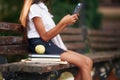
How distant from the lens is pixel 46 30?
5.65 meters

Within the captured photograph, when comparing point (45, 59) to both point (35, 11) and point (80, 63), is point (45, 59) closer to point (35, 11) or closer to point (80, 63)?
point (80, 63)

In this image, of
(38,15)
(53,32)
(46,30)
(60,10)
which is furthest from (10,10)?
(53,32)

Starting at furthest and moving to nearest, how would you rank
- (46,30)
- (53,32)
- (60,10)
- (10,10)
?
(60,10), (10,10), (46,30), (53,32)

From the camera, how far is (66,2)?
11.2m

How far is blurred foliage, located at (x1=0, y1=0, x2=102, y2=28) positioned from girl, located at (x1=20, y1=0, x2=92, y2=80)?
2.42 m

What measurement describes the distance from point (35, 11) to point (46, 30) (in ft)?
0.87

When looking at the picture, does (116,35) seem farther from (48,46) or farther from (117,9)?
(117,9)

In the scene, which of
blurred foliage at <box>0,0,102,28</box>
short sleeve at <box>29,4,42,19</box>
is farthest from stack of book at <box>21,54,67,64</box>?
blurred foliage at <box>0,0,102,28</box>

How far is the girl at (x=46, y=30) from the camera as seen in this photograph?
5480 mm

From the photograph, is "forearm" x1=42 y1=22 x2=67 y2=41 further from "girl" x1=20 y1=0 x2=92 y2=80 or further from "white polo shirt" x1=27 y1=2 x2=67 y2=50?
"white polo shirt" x1=27 y1=2 x2=67 y2=50

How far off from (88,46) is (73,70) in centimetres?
255

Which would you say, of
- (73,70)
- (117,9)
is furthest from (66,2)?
(117,9)

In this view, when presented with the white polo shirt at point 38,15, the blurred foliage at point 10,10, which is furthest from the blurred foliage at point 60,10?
the white polo shirt at point 38,15

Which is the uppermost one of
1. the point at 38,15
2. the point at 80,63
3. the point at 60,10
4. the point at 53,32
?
the point at 60,10
